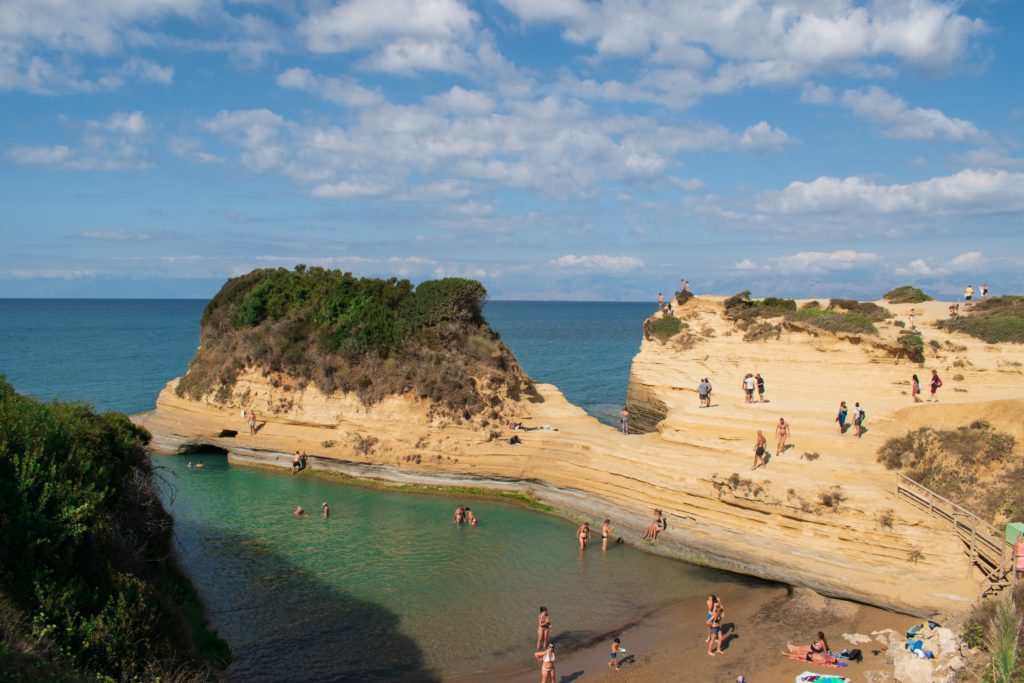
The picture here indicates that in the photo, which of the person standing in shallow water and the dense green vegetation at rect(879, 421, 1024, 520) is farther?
the person standing in shallow water

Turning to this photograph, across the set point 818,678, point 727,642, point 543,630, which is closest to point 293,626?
point 543,630

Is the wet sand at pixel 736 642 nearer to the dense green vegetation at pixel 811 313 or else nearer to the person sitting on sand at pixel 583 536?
the person sitting on sand at pixel 583 536

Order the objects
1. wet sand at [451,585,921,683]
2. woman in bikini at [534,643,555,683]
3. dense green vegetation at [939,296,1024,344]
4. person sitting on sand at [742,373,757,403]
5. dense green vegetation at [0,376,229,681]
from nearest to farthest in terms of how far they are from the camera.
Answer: dense green vegetation at [0,376,229,681] → woman in bikini at [534,643,555,683] → wet sand at [451,585,921,683] → person sitting on sand at [742,373,757,403] → dense green vegetation at [939,296,1024,344]

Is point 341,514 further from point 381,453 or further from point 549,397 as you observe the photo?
point 549,397

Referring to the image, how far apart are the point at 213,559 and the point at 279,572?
8.44 feet

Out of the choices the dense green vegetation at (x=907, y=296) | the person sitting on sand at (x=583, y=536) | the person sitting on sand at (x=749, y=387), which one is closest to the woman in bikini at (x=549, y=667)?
the person sitting on sand at (x=583, y=536)

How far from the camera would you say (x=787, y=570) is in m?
19.4

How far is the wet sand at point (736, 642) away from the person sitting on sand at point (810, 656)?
0.62ft

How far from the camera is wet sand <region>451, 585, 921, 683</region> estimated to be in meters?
15.5

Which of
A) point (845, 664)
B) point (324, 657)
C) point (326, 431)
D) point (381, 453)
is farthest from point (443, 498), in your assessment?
point (845, 664)

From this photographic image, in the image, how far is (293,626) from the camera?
17422 mm

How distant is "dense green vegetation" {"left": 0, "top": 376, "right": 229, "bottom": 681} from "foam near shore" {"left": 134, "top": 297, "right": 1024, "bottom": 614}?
14.5 metres

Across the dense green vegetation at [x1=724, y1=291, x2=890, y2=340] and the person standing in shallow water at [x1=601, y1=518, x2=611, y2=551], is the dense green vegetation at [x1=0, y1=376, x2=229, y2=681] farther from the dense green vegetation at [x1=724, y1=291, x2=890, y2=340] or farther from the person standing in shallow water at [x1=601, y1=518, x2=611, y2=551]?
the dense green vegetation at [x1=724, y1=291, x2=890, y2=340]

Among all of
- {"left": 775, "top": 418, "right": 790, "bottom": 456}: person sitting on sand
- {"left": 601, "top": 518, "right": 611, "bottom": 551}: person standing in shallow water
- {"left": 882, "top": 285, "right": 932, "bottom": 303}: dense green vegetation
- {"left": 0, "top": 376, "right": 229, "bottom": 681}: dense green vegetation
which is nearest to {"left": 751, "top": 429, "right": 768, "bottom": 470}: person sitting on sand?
{"left": 775, "top": 418, "right": 790, "bottom": 456}: person sitting on sand
